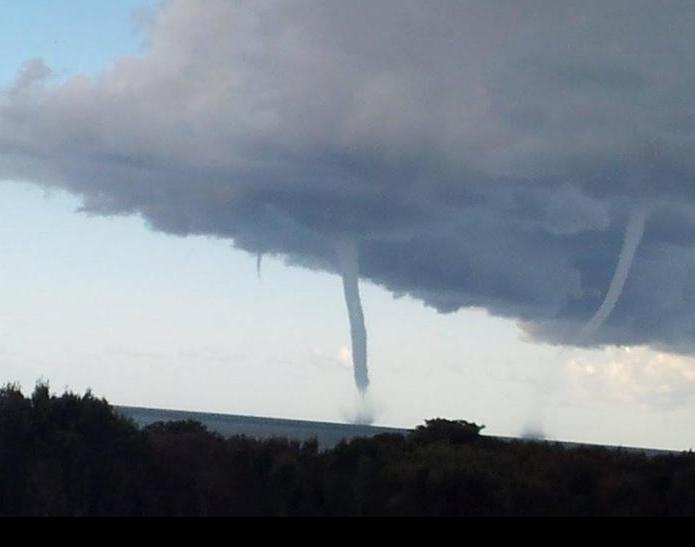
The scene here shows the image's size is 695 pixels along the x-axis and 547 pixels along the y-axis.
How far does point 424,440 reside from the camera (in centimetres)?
3006

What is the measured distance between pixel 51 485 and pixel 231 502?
3467 mm

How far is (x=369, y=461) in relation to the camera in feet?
79.3

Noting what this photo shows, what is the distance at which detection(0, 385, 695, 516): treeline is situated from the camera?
71.4 ft

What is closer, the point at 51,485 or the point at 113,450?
the point at 51,485

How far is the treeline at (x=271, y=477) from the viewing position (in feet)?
71.4

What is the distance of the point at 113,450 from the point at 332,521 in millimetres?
13771

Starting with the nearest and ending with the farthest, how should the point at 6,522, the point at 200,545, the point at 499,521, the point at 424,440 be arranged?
the point at 6,522
the point at 200,545
the point at 499,521
the point at 424,440

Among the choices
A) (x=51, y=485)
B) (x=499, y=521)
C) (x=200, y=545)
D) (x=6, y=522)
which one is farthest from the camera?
(x=51, y=485)

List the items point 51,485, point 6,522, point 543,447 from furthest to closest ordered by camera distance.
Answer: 1. point 543,447
2. point 51,485
3. point 6,522

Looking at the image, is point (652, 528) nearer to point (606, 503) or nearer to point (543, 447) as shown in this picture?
point (606, 503)

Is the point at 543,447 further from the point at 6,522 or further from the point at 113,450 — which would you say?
the point at 6,522

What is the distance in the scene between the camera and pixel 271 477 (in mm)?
23297

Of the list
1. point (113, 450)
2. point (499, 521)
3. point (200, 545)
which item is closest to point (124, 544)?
point (200, 545)

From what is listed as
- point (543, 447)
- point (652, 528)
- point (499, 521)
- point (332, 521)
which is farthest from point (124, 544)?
point (543, 447)
